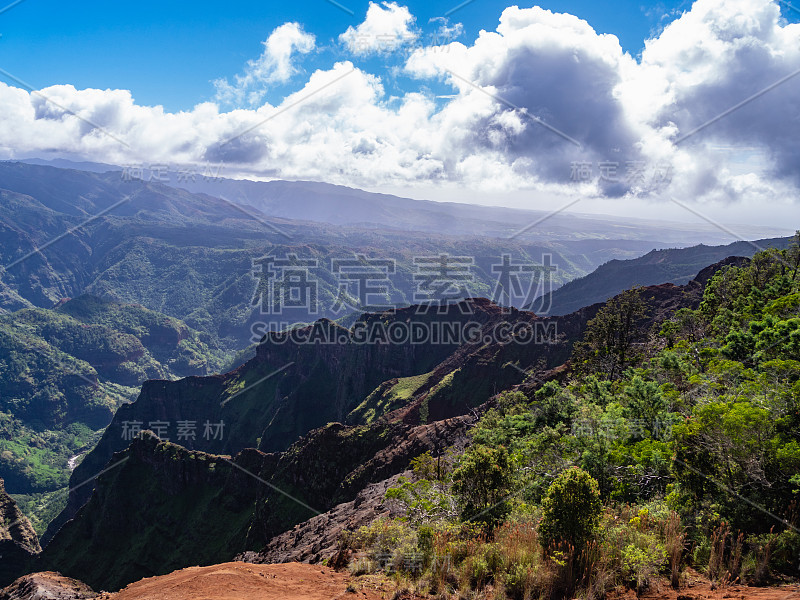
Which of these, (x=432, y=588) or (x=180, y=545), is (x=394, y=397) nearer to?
(x=180, y=545)

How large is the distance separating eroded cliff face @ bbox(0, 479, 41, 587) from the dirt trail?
89.6 metres

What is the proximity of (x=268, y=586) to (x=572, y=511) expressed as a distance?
8.01 m

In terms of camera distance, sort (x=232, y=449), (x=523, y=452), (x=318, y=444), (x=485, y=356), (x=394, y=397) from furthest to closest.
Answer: (x=232, y=449) < (x=394, y=397) < (x=485, y=356) < (x=318, y=444) < (x=523, y=452)

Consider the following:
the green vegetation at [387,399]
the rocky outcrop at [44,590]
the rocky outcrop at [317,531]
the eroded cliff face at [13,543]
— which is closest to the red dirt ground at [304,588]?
the rocky outcrop at [317,531]

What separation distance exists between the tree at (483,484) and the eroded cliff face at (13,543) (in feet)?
315

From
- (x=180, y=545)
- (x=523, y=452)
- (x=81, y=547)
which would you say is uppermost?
(x=523, y=452)

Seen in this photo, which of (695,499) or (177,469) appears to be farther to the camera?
(177,469)

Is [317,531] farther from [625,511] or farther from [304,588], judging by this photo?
[625,511]

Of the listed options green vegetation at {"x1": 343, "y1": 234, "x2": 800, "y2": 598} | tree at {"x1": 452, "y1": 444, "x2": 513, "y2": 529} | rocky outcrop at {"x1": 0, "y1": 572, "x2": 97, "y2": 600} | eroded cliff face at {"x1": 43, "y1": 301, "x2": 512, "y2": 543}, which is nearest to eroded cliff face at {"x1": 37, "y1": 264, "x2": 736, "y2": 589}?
eroded cliff face at {"x1": 43, "y1": 301, "x2": 512, "y2": 543}

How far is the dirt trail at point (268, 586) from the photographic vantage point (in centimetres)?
1009

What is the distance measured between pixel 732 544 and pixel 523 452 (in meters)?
12.3

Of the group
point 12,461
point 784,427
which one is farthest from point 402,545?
point 12,461

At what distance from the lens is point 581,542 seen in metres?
9.28

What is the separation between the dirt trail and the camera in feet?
33.1
